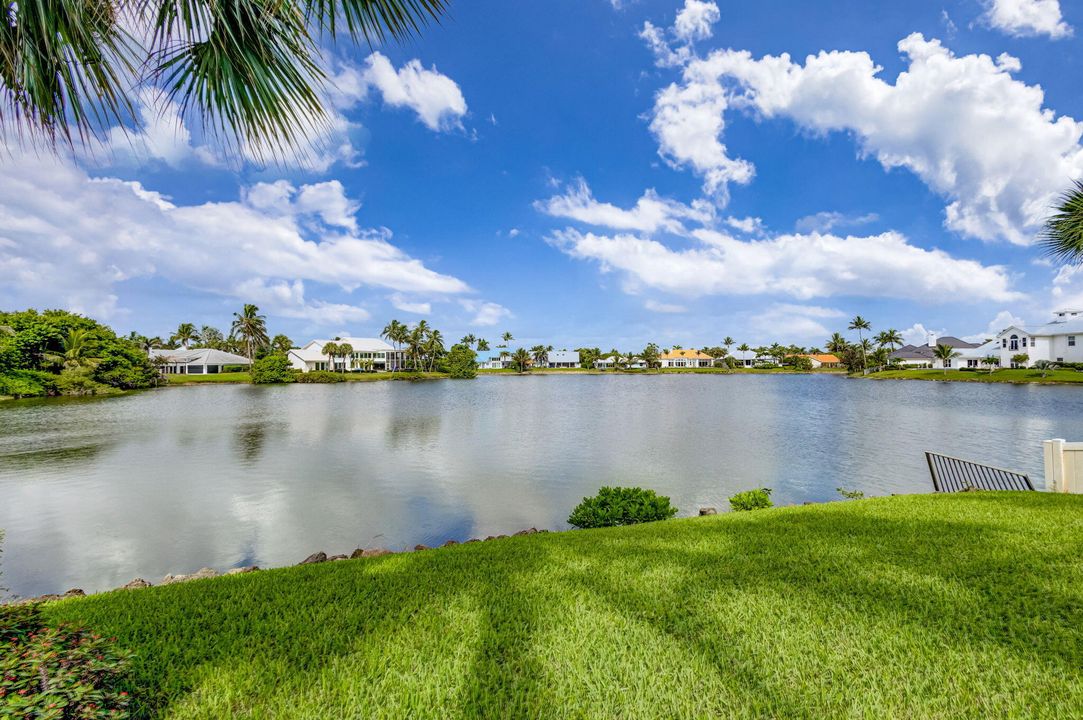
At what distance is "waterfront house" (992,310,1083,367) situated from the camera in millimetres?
58938

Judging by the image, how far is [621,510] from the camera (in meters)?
7.45

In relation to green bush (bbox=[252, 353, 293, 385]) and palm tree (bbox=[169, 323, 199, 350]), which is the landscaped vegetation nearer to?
green bush (bbox=[252, 353, 293, 385])

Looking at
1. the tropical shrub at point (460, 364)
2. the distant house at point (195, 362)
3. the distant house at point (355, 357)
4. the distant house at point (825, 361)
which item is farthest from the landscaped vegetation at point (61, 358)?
the distant house at point (825, 361)

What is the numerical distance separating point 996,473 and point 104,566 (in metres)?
16.1

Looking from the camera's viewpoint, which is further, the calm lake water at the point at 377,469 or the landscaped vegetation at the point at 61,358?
the landscaped vegetation at the point at 61,358

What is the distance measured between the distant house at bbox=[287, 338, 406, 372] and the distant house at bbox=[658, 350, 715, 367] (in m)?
72.6

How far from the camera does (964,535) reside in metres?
4.84

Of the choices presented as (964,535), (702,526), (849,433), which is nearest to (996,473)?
(964,535)

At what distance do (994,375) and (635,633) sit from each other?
8796cm

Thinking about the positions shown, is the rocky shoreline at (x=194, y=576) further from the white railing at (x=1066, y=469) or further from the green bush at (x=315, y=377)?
the green bush at (x=315, y=377)

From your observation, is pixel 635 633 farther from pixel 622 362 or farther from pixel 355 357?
pixel 622 362

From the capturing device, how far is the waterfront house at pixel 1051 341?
193 feet

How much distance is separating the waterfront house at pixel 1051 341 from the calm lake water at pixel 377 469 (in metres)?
45.8

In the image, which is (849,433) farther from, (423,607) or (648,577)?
(423,607)
